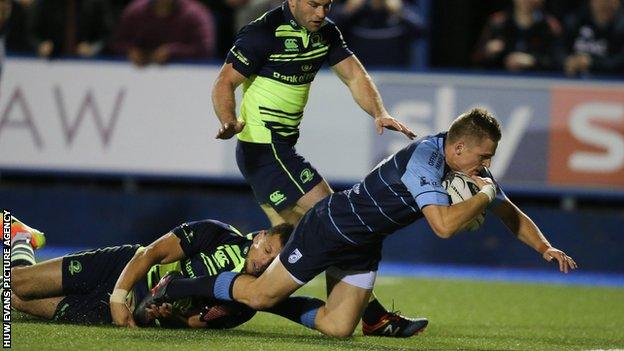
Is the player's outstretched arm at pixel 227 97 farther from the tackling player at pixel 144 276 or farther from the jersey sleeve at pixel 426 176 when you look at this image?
the jersey sleeve at pixel 426 176

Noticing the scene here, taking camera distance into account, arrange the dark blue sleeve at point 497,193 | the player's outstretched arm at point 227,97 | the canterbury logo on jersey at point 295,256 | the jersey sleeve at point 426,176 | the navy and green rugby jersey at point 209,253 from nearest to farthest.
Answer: the jersey sleeve at point 426,176, the dark blue sleeve at point 497,193, the canterbury logo on jersey at point 295,256, the navy and green rugby jersey at point 209,253, the player's outstretched arm at point 227,97

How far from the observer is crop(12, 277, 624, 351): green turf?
715cm

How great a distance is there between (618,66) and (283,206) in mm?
5930

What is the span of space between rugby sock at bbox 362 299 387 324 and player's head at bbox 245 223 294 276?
28.6 inches

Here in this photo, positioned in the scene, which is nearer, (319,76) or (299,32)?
(299,32)

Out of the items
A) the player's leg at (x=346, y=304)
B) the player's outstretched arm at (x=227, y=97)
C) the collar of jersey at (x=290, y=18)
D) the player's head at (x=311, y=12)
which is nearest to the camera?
the player's leg at (x=346, y=304)

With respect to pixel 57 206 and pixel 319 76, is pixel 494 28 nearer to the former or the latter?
pixel 319 76

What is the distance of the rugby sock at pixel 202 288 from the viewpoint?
7.62 meters

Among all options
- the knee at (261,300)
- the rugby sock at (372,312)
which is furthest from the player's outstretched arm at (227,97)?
the rugby sock at (372,312)

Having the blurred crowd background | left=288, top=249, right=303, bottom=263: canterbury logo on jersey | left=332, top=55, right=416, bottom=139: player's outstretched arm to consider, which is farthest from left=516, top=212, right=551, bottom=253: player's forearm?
the blurred crowd background

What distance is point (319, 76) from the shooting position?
522 inches

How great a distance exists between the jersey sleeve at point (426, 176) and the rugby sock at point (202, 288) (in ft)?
4.20

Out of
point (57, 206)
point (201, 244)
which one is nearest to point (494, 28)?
point (57, 206)

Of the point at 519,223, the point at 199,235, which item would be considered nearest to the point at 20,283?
the point at 199,235
